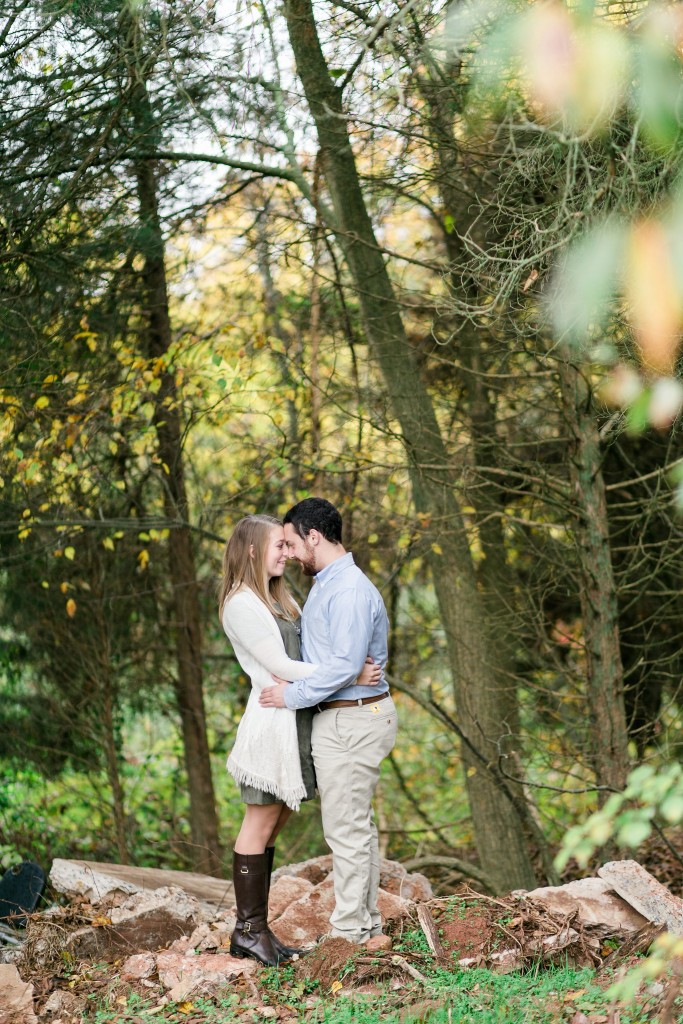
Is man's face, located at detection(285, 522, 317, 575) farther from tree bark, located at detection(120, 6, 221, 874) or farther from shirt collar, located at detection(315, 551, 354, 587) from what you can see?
tree bark, located at detection(120, 6, 221, 874)

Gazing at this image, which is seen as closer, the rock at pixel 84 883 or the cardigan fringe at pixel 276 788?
the cardigan fringe at pixel 276 788

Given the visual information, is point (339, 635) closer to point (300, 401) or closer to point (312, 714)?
point (312, 714)

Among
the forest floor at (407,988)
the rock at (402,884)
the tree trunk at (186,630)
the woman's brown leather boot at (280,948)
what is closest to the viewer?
the forest floor at (407,988)

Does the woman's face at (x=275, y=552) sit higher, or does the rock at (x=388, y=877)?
the woman's face at (x=275, y=552)

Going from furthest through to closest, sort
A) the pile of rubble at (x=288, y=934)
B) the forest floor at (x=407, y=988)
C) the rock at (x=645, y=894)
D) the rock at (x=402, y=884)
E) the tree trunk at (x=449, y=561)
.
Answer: the tree trunk at (x=449, y=561) → the rock at (x=402, y=884) → the rock at (x=645, y=894) → the pile of rubble at (x=288, y=934) → the forest floor at (x=407, y=988)

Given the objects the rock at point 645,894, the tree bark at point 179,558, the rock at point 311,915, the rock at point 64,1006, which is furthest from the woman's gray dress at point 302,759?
the tree bark at point 179,558

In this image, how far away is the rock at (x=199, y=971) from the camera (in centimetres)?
432

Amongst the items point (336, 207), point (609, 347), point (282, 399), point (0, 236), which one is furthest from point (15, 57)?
point (609, 347)

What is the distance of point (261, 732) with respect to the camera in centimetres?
452

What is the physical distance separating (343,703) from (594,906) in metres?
1.74

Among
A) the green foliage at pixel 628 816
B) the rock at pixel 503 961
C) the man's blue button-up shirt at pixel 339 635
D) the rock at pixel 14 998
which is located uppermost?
the man's blue button-up shirt at pixel 339 635

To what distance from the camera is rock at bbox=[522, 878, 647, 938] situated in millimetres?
4730

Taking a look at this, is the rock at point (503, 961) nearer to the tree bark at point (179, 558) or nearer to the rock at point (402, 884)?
the rock at point (402, 884)

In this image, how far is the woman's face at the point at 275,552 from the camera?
4.66 m
